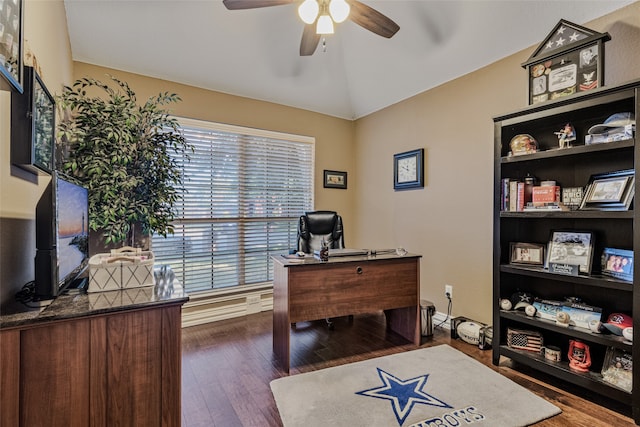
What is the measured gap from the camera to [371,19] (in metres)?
2.11

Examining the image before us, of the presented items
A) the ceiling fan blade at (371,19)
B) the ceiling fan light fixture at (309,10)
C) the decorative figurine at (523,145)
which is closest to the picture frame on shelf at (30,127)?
the ceiling fan light fixture at (309,10)

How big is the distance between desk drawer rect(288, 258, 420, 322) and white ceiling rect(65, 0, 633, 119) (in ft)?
6.76

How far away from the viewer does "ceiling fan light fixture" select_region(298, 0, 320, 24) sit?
1.88 m

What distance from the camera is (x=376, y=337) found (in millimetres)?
2979

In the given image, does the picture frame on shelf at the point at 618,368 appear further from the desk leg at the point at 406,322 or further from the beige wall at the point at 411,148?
the desk leg at the point at 406,322

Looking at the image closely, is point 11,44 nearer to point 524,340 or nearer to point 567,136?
point 567,136

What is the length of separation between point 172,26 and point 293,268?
2.48 meters

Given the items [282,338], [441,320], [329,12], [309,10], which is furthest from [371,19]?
[441,320]

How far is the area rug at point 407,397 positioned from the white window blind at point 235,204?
70.1 inches

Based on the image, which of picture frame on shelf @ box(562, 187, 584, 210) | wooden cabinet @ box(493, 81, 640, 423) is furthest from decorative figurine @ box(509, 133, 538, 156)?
picture frame on shelf @ box(562, 187, 584, 210)

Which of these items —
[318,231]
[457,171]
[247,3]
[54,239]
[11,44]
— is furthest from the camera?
[318,231]

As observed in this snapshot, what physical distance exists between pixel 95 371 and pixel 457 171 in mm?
3220

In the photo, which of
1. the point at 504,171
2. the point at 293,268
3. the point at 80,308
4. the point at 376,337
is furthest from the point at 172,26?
the point at 376,337

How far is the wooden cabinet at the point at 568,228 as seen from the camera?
1860 millimetres
